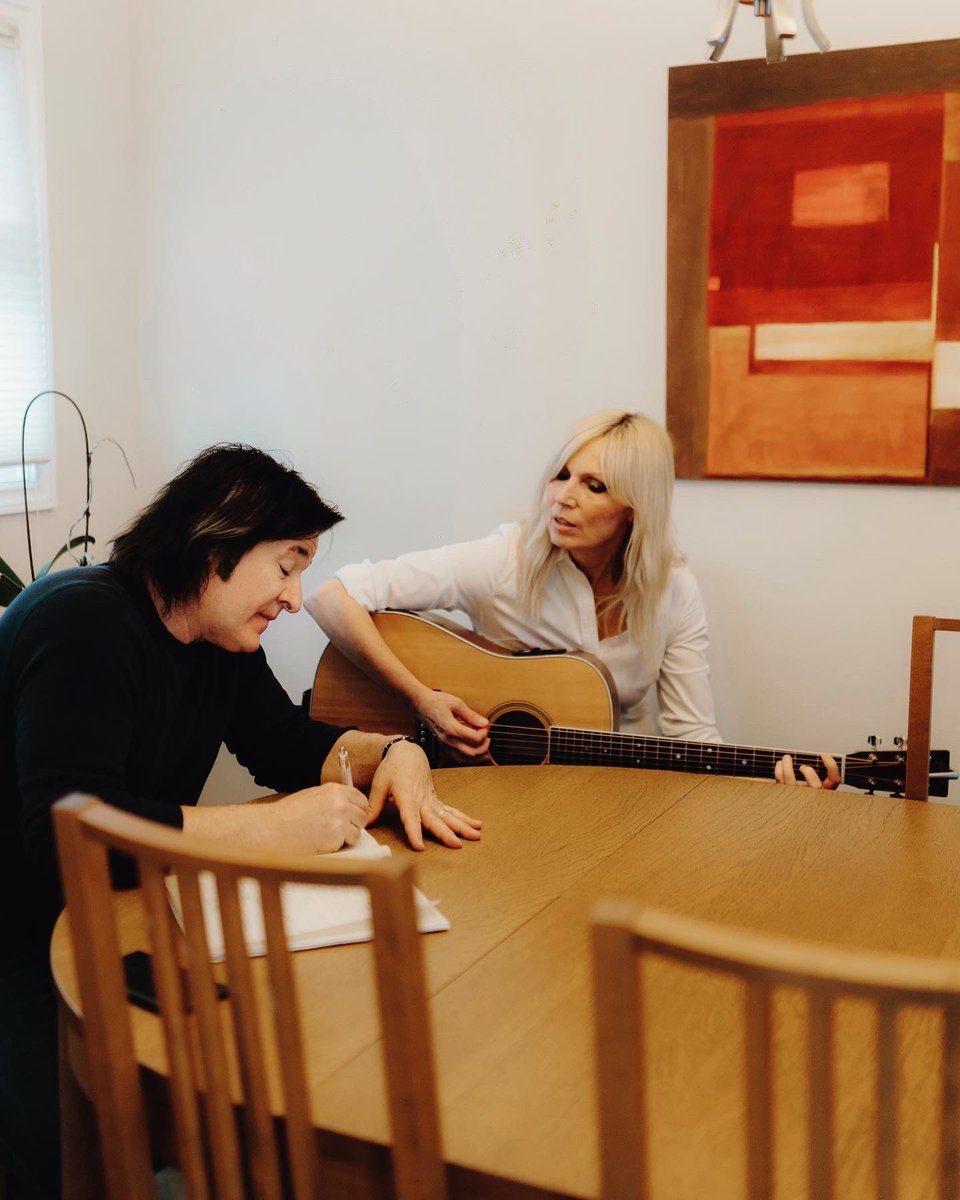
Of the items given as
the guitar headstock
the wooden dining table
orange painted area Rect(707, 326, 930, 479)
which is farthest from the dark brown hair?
orange painted area Rect(707, 326, 930, 479)

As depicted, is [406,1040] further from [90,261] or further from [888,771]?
[90,261]

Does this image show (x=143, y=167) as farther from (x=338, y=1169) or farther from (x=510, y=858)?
(x=338, y=1169)

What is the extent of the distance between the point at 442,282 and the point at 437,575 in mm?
856

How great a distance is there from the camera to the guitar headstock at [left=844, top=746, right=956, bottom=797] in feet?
6.51

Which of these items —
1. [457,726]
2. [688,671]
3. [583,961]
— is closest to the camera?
[583,961]

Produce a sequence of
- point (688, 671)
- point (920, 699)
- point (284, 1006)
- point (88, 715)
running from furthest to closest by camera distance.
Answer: point (688, 671) < point (920, 699) < point (88, 715) < point (284, 1006)

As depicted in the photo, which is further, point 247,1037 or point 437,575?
point 437,575

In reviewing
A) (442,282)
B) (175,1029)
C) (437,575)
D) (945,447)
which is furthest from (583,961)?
(442,282)

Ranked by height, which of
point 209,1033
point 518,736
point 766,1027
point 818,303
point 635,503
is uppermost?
point 818,303

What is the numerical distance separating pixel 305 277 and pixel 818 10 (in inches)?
54.8

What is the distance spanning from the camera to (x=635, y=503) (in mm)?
2432

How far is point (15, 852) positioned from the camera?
1532 mm

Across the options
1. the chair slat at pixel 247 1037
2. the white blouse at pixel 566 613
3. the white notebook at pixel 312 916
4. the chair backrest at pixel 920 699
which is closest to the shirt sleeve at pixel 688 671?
the white blouse at pixel 566 613

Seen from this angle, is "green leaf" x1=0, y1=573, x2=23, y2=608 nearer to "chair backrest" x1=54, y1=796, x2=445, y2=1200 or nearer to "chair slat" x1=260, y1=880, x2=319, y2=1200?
"chair backrest" x1=54, y1=796, x2=445, y2=1200
